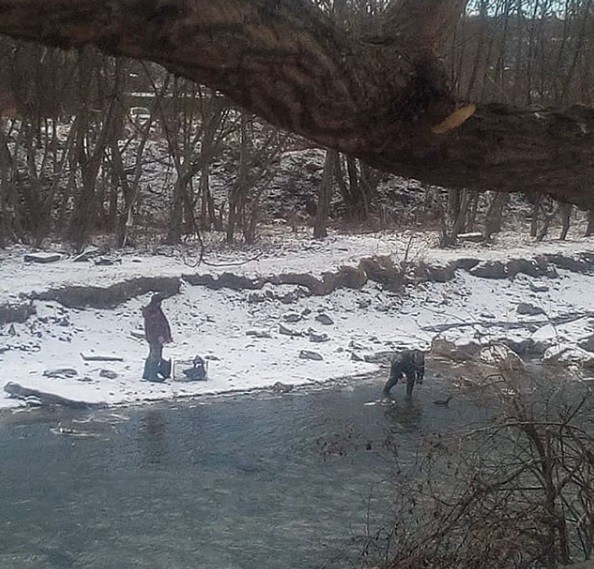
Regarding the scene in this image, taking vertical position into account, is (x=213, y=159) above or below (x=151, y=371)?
above

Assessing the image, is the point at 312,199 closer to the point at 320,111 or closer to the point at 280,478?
the point at 280,478

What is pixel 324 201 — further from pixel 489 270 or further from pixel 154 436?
pixel 154 436

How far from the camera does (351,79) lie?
199 centimetres

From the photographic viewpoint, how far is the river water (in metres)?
8.30

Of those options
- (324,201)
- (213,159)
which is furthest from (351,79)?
(213,159)

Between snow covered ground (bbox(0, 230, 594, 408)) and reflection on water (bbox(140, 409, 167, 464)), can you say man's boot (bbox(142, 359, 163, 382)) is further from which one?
reflection on water (bbox(140, 409, 167, 464))

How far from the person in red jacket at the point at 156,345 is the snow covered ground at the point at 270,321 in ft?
0.75

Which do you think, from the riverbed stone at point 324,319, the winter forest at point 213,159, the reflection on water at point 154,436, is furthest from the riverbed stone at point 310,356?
the winter forest at point 213,159

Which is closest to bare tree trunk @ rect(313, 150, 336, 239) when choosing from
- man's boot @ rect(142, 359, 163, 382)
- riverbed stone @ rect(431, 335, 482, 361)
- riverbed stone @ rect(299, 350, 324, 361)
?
riverbed stone @ rect(431, 335, 482, 361)

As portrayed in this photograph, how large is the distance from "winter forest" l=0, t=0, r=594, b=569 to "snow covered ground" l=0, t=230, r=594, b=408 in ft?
0.22

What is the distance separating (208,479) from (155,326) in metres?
4.14

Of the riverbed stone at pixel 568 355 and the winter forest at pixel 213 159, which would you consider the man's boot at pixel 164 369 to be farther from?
the riverbed stone at pixel 568 355

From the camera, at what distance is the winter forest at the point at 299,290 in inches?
82.3

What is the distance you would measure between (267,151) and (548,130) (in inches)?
752
